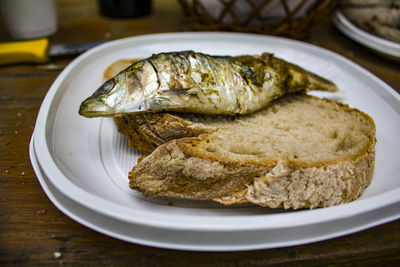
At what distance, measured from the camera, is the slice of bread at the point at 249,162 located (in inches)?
48.4

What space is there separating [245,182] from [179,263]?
15.7 inches

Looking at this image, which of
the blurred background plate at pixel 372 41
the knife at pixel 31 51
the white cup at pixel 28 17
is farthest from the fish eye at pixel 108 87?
the blurred background plate at pixel 372 41

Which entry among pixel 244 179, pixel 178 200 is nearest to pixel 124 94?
pixel 178 200

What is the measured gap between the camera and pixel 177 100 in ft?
4.64

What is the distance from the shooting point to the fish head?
132cm

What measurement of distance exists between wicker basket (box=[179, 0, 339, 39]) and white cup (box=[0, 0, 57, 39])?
116 cm

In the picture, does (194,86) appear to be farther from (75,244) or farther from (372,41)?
(372,41)

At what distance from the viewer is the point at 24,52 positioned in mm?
2223

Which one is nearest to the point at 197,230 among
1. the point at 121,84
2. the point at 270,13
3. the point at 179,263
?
the point at 179,263

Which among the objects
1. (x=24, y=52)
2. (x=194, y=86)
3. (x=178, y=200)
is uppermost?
(x=194, y=86)

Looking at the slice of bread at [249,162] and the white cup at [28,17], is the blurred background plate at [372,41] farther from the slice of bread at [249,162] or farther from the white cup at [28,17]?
the white cup at [28,17]

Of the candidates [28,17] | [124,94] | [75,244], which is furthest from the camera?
[28,17]

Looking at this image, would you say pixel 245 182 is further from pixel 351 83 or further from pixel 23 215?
pixel 351 83

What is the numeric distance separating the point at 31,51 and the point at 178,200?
1660mm
